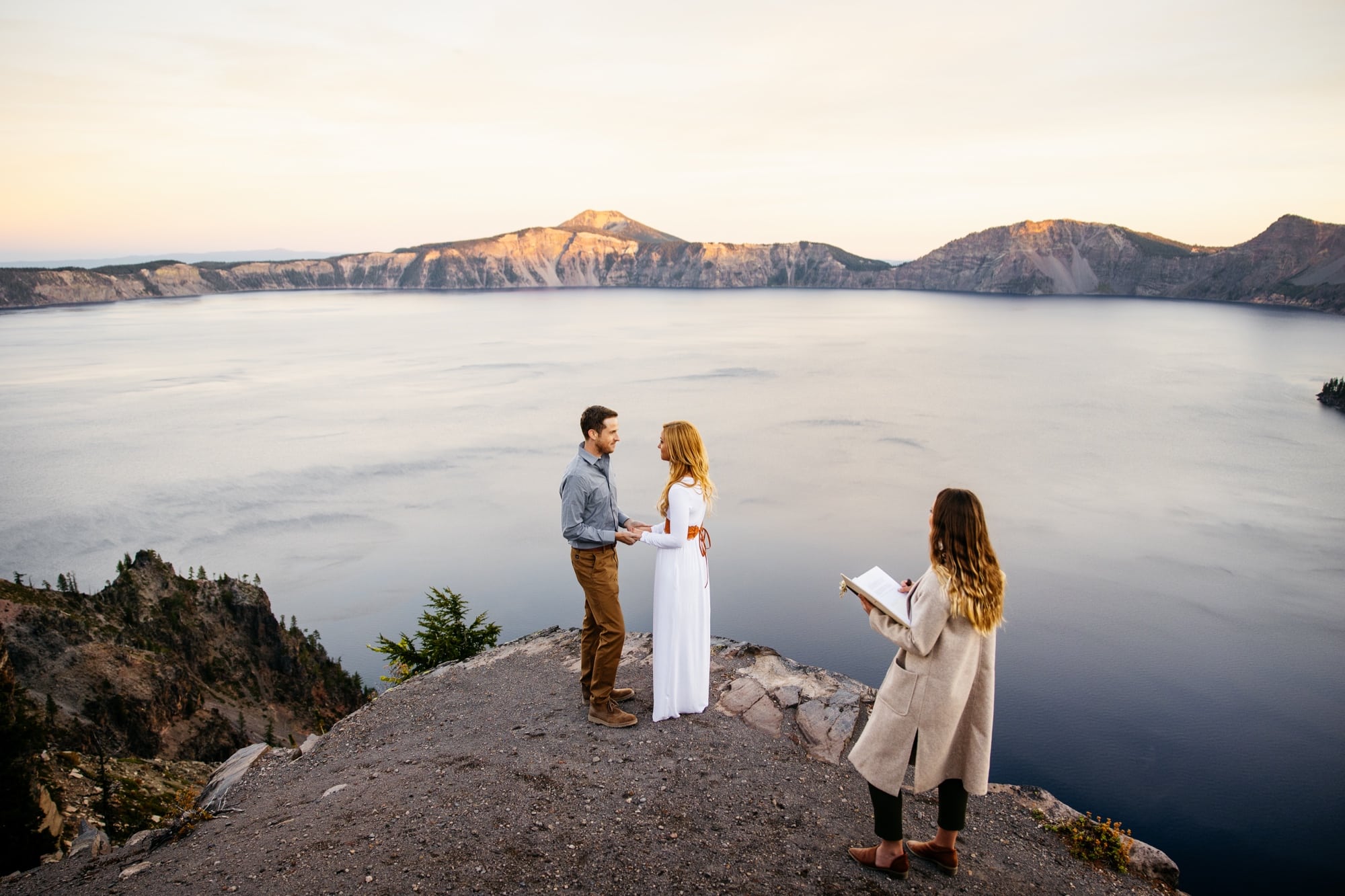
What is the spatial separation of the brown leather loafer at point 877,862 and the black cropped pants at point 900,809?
0.16 meters

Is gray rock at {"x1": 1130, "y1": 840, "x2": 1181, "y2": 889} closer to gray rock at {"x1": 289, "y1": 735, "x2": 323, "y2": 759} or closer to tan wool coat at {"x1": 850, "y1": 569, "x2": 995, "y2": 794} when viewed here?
tan wool coat at {"x1": 850, "y1": 569, "x2": 995, "y2": 794}

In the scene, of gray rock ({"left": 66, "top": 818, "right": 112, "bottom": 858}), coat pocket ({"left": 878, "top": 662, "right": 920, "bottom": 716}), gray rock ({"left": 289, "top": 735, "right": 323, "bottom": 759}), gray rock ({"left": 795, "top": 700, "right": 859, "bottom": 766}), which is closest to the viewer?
coat pocket ({"left": 878, "top": 662, "right": 920, "bottom": 716})

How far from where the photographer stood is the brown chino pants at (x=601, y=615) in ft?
20.0

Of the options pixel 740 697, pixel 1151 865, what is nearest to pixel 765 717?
pixel 740 697

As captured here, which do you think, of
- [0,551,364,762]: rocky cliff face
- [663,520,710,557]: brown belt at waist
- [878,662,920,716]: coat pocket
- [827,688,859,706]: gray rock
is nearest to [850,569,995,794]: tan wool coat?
[878,662,920,716]: coat pocket

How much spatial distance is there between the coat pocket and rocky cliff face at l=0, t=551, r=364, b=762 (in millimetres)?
13382

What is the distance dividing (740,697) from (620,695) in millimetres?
1224

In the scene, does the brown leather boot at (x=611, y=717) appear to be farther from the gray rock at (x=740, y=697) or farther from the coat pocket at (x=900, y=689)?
the coat pocket at (x=900, y=689)

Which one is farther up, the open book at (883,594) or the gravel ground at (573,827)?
the open book at (883,594)

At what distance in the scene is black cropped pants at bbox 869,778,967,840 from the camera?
4.34m

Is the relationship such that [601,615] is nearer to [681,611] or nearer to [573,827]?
[681,611]

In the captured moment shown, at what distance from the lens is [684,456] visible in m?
5.73

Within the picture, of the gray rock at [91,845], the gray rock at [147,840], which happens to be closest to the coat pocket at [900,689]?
the gray rock at [147,840]

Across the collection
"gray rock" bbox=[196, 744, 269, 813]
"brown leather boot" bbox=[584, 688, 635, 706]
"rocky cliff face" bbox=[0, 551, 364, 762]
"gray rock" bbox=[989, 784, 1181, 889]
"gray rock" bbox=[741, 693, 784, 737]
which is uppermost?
"brown leather boot" bbox=[584, 688, 635, 706]
